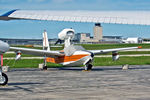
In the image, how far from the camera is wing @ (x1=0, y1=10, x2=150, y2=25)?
456 inches

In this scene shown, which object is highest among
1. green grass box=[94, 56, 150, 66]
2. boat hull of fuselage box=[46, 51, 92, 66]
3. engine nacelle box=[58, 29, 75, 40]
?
engine nacelle box=[58, 29, 75, 40]

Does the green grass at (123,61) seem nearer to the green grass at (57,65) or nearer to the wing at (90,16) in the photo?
the green grass at (57,65)

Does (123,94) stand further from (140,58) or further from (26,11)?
(140,58)

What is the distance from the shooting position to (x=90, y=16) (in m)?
12.2

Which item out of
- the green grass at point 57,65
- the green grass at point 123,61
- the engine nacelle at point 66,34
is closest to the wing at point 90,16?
the engine nacelle at point 66,34

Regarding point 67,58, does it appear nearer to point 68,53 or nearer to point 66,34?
point 68,53

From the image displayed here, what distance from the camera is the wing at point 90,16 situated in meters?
11.6

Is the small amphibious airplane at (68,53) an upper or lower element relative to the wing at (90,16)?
lower

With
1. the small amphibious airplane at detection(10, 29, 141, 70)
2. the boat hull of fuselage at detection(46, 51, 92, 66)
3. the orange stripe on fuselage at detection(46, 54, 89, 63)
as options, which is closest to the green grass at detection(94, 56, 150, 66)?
the small amphibious airplane at detection(10, 29, 141, 70)

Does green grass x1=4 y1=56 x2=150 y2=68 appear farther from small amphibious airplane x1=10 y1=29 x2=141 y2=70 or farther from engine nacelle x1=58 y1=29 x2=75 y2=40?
engine nacelle x1=58 y1=29 x2=75 y2=40

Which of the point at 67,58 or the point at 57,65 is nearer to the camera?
the point at 67,58

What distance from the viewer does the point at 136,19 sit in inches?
456

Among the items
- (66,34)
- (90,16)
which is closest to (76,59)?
(66,34)

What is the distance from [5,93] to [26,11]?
4.48 meters
